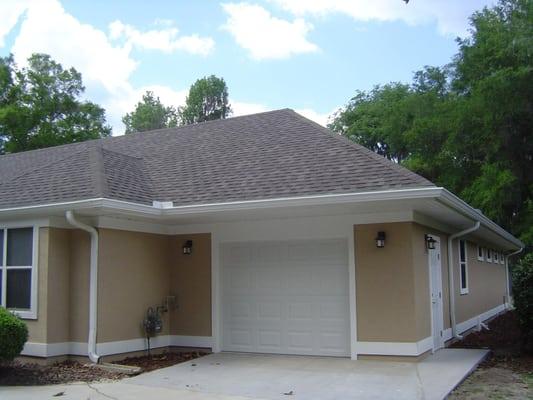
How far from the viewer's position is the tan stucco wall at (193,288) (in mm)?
11203

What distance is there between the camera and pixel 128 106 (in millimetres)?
49719

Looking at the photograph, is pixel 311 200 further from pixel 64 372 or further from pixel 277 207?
pixel 64 372

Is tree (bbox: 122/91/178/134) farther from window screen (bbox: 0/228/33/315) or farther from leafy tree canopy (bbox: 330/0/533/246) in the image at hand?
window screen (bbox: 0/228/33/315)

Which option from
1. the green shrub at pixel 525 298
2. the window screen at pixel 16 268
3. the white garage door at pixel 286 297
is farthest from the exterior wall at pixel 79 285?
the green shrub at pixel 525 298

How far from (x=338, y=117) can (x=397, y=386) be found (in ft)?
140

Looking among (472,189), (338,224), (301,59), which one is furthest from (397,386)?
(472,189)

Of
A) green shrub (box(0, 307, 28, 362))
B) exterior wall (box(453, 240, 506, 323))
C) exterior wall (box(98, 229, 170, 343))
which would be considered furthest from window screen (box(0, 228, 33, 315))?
exterior wall (box(453, 240, 506, 323))

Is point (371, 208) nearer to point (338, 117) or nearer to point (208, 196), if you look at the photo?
point (208, 196)

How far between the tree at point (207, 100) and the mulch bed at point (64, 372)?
123 ft

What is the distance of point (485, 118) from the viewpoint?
1795cm

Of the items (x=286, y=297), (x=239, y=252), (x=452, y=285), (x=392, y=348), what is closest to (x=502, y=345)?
(x=452, y=285)

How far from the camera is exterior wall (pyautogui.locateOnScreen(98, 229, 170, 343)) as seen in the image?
9.76 m

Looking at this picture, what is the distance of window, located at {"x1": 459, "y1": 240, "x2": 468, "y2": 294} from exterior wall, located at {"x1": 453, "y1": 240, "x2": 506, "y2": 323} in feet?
0.68

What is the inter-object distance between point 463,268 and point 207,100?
113 feet
